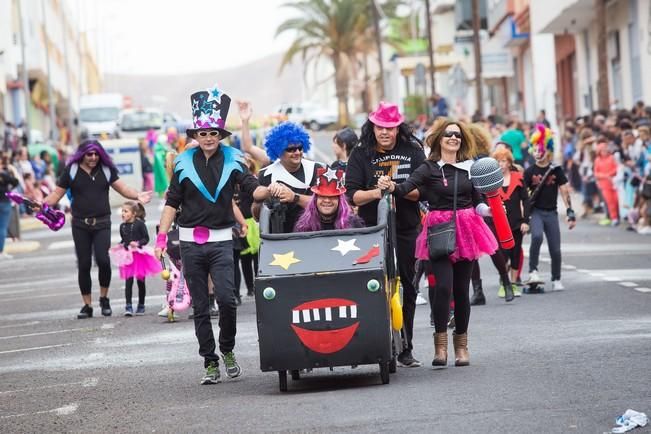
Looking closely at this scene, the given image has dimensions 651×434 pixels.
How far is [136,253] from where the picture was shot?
736 inches

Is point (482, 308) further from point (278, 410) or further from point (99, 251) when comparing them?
point (278, 410)

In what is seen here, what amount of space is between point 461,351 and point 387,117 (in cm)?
178

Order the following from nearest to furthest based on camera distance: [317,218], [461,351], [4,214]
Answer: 1. [317,218]
2. [461,351]
3. [4,214]

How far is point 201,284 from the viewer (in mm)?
12273

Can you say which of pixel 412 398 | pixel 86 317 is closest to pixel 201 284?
pixel 412 398

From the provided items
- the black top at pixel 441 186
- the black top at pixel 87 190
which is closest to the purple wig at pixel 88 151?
the black top at pixel 87 190

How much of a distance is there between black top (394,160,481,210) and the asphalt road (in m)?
1.18

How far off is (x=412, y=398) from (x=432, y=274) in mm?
2260

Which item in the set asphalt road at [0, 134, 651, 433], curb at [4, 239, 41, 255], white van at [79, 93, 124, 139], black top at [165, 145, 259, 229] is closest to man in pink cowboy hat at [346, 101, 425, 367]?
asphalt road at [0, 134, 651, 433]

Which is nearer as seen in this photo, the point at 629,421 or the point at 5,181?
the point at 629,421

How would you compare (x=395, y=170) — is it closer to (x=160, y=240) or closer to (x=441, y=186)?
(x=441, y=186)

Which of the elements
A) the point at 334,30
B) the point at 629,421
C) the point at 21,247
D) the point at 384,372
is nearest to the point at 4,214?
the point at 21,247

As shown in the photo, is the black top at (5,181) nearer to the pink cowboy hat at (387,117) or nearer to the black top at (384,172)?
the black top at (384,172)

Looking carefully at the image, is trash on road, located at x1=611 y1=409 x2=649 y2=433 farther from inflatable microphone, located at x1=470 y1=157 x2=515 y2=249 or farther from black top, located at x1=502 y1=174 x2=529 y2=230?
black top, located at x1=502 y1=174 x2=529 y2=230
